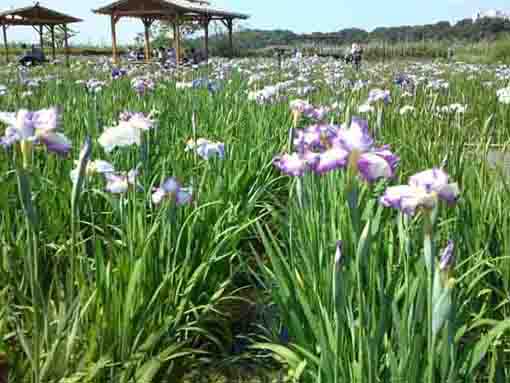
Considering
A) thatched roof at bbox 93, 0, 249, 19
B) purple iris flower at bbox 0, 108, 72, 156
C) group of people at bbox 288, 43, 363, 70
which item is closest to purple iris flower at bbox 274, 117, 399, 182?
purple iris flower at bbox 0, 108, 72, 156

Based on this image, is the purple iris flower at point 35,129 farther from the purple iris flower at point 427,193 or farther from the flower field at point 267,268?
the purple iris flower at point 427,193

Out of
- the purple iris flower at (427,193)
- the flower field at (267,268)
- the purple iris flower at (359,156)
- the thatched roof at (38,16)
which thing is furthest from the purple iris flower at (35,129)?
the thatched roof at (38,16)

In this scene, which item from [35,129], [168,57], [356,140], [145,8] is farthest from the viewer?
[145,8]

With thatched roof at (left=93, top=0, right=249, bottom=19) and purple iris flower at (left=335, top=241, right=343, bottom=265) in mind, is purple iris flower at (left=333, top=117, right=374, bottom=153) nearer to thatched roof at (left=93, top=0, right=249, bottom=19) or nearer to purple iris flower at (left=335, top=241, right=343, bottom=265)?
purple iris flower at (left=335, top=241, right=343, bottom=265)

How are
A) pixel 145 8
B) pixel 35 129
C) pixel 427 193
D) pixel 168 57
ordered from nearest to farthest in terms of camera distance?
1. pixel 427 193
2. pixel 35 129
3. pixel 168 57
4. pixel 145 8

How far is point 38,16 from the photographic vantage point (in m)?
19.5

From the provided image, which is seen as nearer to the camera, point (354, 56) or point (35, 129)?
point (35, 129)

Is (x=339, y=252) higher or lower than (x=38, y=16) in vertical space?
lower

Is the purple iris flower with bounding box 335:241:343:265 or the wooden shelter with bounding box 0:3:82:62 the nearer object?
the purple iris flower with bounding box 335:241:343:265

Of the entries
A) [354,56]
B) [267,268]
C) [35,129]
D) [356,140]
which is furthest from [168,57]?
[356,140]

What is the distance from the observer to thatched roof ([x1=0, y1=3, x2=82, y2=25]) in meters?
18.9

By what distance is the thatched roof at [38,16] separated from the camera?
18.9m

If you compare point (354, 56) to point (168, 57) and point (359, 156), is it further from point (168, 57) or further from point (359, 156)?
point (359, 156)

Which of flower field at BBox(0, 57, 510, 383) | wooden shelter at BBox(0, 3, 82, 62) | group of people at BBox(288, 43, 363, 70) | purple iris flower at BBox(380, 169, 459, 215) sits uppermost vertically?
wooden shelter at BBox(0, 3, 82, 62)
